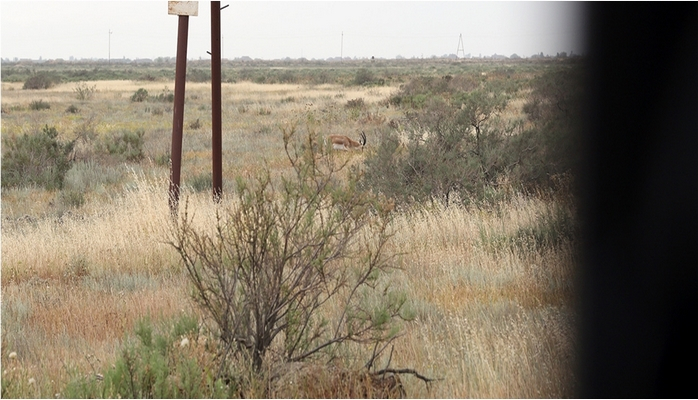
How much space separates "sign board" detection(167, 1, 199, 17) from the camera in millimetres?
9750

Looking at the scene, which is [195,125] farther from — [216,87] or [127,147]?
[216,87]

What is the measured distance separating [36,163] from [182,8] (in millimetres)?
7738

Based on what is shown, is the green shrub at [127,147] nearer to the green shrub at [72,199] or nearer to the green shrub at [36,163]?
the green shrub at [36,163]

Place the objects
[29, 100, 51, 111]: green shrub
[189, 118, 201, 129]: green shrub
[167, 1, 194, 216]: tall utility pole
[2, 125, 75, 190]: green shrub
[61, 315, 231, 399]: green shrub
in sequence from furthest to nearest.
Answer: [29, 100, 51, 111]: green shrub < [189, 118, 201, 129]: green shrub < [2, 125, 75, 190]: green shrub < [167, 1, 194, 216]: tall utility pole < [61, 315, 231, 399]: green shrub

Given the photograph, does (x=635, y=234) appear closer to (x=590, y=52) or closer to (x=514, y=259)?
(x=590, y=52)

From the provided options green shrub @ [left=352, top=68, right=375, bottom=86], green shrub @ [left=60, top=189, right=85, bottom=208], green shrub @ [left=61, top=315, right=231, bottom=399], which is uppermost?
green shrub @ [left=352, top=68, right=375, bottom=86]

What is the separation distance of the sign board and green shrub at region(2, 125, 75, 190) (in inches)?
265

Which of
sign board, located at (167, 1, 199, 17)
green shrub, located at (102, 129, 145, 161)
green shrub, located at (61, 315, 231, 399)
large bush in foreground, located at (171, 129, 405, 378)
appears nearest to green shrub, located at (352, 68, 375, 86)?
green shrub, located at (102, 129, 145, 161)

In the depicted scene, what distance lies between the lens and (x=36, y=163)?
1581cm

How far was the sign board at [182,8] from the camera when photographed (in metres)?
9.75

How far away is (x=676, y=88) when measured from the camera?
94.3 inches

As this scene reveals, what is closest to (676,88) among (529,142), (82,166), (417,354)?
(417,354)

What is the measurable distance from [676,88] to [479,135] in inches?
366

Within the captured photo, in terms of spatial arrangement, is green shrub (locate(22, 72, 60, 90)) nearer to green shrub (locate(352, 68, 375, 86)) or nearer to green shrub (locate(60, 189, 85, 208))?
green shrub (locate(352, 68, 375, 86))
